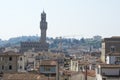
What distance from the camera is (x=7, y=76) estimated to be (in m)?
61.3

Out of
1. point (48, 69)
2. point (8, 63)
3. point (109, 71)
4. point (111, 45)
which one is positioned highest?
point (111, 45)

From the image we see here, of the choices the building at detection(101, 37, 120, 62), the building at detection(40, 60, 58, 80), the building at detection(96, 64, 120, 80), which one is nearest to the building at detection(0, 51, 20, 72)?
the building at detection(40, 60, 58, 80)

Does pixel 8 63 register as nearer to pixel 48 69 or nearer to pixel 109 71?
pixel 48 69

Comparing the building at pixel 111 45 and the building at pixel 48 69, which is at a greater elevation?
the building at pixel 111 45

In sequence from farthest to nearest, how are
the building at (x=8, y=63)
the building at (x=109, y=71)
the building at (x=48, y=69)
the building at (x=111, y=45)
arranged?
the building at (x=111, y=45) → the building at (x=8, y=63) → the building at (x=48, y=69) → the building at (x=109, y=71)

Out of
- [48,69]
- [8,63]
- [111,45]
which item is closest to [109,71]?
[48,69]

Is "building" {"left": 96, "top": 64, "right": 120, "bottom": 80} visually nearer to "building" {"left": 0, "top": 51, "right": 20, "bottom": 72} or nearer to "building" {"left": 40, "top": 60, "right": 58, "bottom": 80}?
"building" {"left": 40, "top": 60, "right": 58, "bottom": 80}

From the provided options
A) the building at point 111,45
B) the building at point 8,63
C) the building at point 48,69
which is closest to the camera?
the building at point 48,69

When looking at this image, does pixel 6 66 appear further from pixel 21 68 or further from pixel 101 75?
pixel 101 75

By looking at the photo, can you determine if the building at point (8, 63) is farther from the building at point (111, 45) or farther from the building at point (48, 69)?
the building at point (111, 45)

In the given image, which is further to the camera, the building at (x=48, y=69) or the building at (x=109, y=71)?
the building at (x=48, y=69)

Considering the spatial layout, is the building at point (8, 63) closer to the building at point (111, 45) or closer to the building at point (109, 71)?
the building at point (111, 45)

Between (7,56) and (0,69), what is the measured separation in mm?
2452

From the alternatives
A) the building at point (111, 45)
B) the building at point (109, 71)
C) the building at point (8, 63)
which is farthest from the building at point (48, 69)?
the building at point (111, 45)
